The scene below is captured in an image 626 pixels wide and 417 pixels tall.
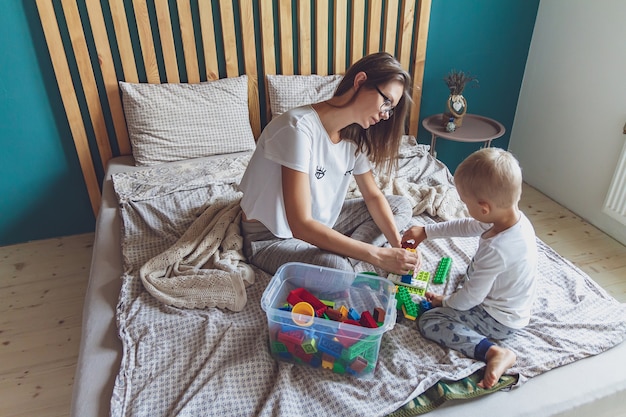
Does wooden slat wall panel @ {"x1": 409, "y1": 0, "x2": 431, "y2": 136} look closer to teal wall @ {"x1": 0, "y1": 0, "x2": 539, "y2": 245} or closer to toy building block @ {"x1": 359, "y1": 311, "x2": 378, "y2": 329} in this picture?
teal wall @ {"x1": 0, "y1": 0, "x2": 539, "y2": 245}

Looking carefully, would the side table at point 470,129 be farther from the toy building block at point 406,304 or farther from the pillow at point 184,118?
the toy building block at point 406,304

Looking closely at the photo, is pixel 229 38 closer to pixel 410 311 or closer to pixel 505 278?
pixel 410 311

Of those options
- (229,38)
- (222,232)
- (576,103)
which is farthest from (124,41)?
(576,103)

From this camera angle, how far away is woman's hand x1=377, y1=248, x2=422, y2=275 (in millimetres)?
1192

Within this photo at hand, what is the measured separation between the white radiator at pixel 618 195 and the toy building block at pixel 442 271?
1.15 meters

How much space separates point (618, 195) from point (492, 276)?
1.42 m

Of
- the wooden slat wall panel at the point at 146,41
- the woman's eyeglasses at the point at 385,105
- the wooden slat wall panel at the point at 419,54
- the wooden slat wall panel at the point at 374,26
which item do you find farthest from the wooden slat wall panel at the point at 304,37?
the woman's eyeglasses at the point at 385,105

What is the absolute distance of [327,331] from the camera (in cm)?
104

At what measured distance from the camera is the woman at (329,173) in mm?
1214

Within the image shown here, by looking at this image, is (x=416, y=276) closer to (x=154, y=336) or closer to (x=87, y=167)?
(x=154, y=336)

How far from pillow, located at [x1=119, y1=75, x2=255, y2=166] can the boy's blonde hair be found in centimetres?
130

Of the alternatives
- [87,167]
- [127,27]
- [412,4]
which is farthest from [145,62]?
[412,4]

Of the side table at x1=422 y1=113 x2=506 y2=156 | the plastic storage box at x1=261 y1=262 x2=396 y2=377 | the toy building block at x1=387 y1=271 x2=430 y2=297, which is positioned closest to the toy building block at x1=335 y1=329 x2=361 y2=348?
the plastic storage box at x1=261 y1=262 x2=396 y2=377

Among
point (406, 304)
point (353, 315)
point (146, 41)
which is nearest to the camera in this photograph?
point (353, 315)
